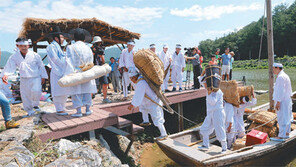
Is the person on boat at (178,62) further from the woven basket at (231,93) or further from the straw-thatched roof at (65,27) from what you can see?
the straw-thatched roof at (65,27)

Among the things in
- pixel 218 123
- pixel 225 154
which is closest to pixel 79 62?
pixel 218 123

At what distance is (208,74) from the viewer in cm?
415

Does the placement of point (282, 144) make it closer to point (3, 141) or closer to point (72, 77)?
point (72, 77)

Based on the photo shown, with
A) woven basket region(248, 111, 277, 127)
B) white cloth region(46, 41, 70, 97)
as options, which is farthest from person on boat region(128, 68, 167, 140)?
woven basket region(248, 111, 277, 127)

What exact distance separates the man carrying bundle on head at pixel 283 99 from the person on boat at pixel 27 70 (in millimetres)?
5555

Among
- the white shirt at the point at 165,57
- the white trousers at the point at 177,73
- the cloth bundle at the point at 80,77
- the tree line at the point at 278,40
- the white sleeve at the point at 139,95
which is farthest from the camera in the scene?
the tree line at the point at 278,40

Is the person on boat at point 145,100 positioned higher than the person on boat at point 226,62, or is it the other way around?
the person on boat at point 226,62

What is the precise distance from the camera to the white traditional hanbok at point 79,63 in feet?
13.5

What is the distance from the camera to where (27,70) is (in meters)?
4.17

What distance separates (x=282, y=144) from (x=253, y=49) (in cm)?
6498

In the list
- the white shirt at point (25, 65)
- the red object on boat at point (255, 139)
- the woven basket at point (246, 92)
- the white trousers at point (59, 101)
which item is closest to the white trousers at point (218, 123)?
the red object on boat at point (255, 139)

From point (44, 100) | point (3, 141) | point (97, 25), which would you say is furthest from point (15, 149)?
point (97, 25)

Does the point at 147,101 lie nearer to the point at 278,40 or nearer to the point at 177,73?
the point at 177,73

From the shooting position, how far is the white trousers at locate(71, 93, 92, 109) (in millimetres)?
4219
